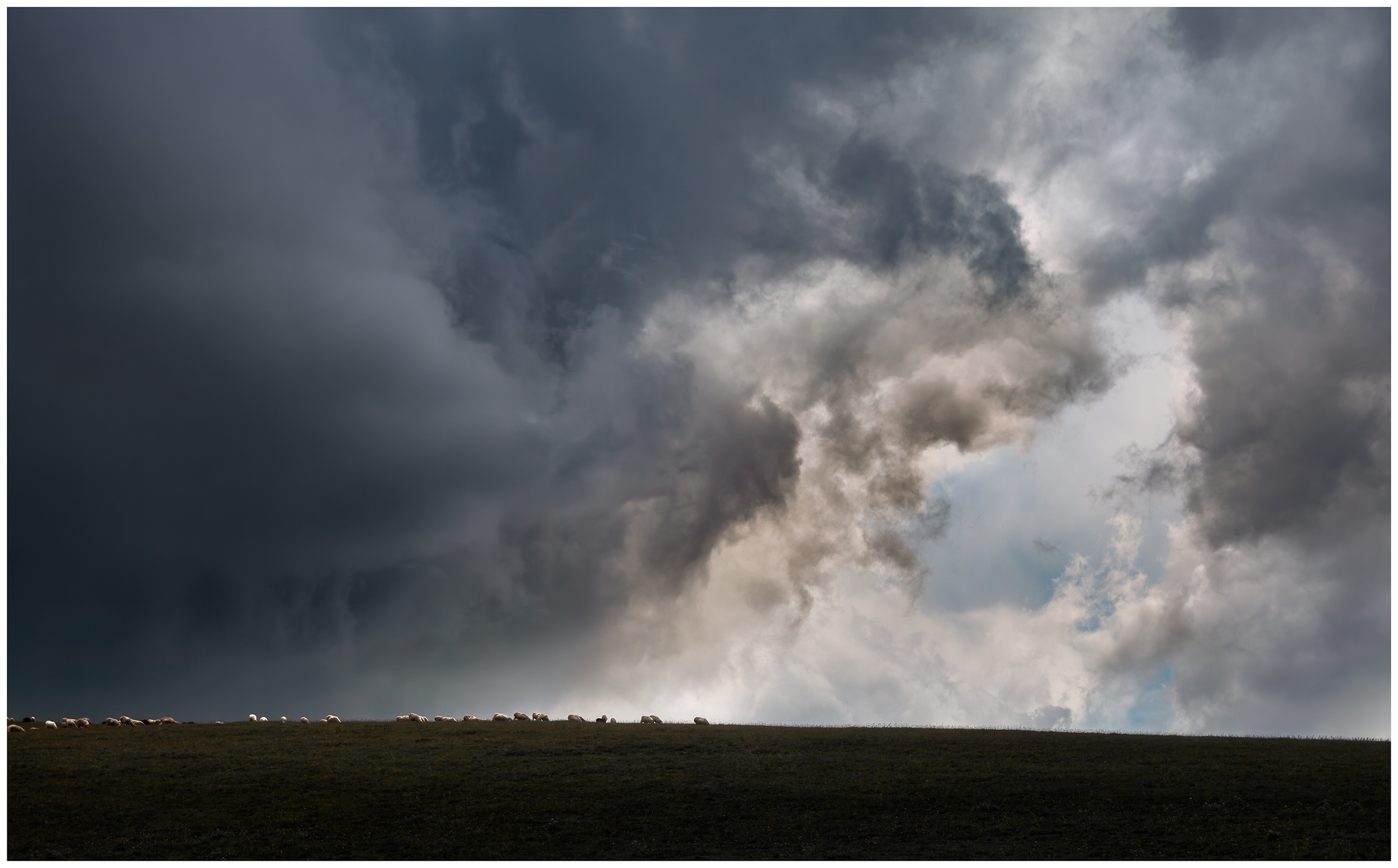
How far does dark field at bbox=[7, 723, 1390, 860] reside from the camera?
36.0 metres

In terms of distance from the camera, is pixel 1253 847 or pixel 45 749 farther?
pixel 45 749

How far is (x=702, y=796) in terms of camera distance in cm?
4328

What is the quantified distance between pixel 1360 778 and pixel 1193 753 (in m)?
8.33

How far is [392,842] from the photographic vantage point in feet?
122

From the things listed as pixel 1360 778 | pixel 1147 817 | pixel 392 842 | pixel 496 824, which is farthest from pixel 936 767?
pixel 392 842

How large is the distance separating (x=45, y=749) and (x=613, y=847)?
39578 millimetres

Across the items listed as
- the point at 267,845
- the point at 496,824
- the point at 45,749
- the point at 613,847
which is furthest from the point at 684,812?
the point at 45,749

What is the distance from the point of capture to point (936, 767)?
48.0 m

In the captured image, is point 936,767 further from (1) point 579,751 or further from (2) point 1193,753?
(1) point 579,751

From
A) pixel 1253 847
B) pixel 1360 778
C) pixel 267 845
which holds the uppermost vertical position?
pixel 1360 778

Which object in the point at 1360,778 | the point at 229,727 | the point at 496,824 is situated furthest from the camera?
the point at 229,727

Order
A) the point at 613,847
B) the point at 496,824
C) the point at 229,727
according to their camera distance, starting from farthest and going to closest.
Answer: the point at 229,727
the point at 496,824
the point at 613,847

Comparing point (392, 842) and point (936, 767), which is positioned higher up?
point (936, 767)

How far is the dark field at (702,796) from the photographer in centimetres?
3597
